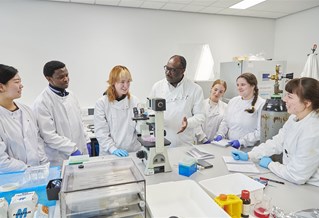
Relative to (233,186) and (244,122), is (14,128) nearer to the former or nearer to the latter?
(233,186)

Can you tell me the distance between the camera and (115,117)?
1965 mm

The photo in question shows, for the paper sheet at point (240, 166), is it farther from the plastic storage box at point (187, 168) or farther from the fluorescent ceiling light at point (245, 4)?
the fluorescent ceiling light at point (245, 4)

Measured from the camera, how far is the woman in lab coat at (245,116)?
7.02ft

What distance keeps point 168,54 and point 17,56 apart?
261cm

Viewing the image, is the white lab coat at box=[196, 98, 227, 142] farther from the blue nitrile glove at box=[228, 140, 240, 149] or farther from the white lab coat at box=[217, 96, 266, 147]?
the blue nitrile glove at box=[228, 140, 240, 149]

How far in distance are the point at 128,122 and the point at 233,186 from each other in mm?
1079

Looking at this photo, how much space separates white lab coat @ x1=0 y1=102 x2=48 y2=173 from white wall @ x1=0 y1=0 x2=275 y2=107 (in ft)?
7.25

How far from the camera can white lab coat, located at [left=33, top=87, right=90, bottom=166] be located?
1.89 m

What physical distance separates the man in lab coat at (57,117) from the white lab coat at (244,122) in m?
1.63

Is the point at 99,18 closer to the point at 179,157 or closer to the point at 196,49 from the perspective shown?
the point at 196,49

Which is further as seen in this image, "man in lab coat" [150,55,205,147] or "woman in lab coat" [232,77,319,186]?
"man in lab coat" [150,55,205,147]

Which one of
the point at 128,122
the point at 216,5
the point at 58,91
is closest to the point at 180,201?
the point at 128,122

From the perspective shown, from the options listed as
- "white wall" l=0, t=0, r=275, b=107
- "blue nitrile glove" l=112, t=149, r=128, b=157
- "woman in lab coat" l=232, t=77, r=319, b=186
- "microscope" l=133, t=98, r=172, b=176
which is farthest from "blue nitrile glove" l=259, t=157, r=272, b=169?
"white wall" l=0, t=0, r=275, b=107

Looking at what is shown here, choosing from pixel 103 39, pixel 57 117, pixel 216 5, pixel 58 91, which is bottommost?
pixel 57 117
